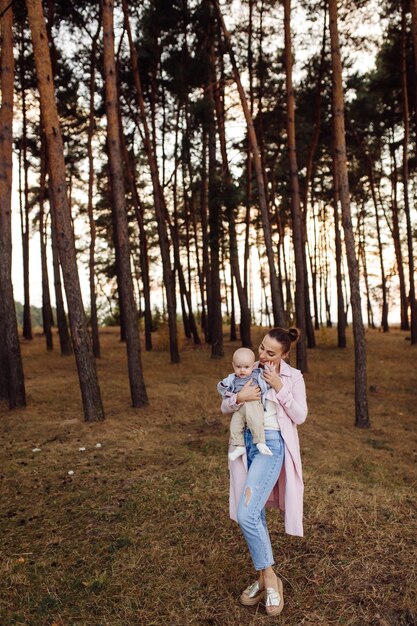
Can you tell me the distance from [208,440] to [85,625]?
17.1 feet

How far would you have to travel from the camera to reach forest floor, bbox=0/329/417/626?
14.9 ft

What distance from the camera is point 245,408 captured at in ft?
13.2

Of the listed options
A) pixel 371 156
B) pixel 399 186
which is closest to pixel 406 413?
pixel 371 156

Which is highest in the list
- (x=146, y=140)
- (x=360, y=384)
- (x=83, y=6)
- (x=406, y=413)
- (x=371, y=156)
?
(x=83, y=6)

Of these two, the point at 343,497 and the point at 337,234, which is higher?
the point at 337,234

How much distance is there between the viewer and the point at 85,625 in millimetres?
4324

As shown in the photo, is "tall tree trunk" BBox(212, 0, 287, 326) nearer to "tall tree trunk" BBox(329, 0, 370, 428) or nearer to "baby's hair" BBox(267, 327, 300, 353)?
"tall tree trunk" BBox(329, 0, 370, 428)

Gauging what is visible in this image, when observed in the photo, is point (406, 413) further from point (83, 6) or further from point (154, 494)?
point (83, 6)

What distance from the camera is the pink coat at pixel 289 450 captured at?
13.1 ft

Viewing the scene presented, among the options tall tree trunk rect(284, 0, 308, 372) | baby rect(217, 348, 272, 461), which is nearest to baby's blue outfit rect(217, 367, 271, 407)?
baby rect(217, 348, 272, 461)

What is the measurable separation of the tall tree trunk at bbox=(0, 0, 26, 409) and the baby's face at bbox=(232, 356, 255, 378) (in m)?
8.50

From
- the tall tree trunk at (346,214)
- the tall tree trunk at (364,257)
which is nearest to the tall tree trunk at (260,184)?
the tall tree trunk at (346,214)

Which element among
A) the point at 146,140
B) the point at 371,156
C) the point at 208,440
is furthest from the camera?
the point at 371,156

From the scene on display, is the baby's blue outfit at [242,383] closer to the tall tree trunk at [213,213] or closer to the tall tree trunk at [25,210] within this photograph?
the tall tree trunk at [213,213]
